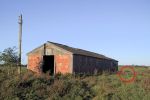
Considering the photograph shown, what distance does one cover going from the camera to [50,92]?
18.1 metres

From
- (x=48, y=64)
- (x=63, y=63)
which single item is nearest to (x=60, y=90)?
(x=63, y=63)

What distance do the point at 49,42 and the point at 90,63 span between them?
687 cm

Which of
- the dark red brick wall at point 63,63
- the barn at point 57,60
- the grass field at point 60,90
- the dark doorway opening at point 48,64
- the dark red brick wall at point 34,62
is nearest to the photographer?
the grass field at point 60,90

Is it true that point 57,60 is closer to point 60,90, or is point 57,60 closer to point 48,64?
point 48,64

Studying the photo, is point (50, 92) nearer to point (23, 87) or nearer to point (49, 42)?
point (23, 87)

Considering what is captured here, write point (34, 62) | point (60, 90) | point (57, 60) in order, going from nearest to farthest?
point (60, 90) < point (57, 60) < point (34, 62)

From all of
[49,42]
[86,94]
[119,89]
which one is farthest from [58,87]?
[49,42]

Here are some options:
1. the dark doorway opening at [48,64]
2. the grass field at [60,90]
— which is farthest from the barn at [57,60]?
the grass field at [60,90]

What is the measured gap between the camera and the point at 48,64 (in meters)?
31.1

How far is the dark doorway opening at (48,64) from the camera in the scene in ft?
100

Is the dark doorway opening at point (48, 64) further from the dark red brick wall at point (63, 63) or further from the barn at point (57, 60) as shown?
the dark red brick wall at point (63, 63)

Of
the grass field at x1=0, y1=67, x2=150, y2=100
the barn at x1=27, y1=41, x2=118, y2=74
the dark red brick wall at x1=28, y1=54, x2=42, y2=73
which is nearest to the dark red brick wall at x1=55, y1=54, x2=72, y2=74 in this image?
the barn at x1=27, y1=41, x2=118, y2=74

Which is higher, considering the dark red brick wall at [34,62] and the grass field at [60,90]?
the dark red brick wall at [34,62]

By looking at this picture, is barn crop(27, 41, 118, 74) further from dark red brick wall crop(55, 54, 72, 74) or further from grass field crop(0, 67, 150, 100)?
grass field crop(0, 67, 150, 100)
